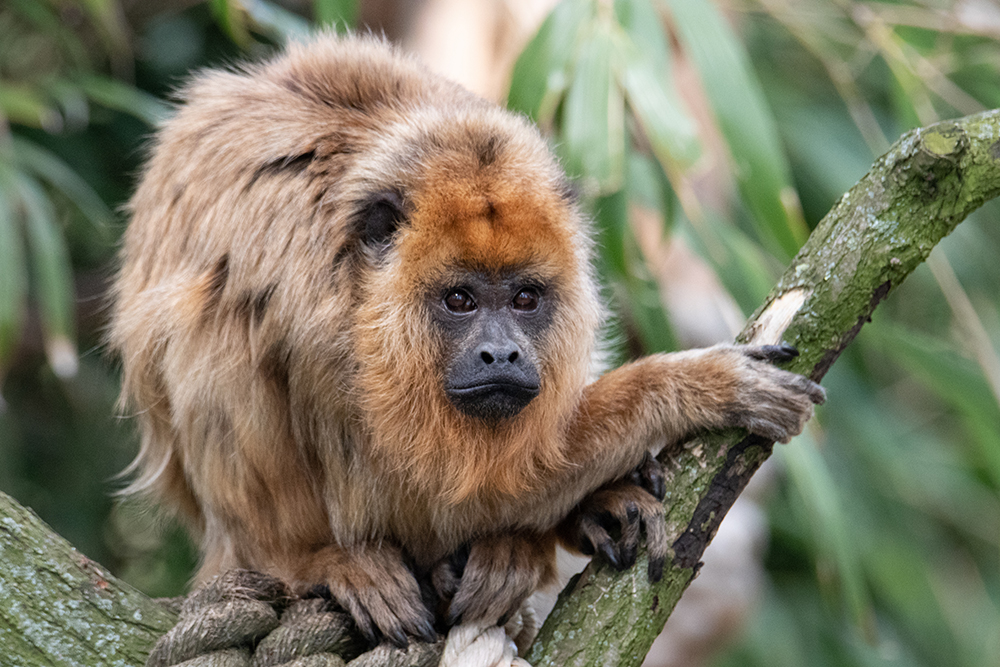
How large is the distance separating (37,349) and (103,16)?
2272mm

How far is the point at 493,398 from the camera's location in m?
2.42

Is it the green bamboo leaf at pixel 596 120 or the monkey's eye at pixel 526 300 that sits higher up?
the green bamboo leaf at pixel 596 120

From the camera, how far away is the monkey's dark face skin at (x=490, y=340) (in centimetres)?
240

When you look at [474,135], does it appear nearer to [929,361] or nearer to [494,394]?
[494,394]

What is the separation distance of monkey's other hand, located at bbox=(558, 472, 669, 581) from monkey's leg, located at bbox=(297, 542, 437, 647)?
45 centimetres

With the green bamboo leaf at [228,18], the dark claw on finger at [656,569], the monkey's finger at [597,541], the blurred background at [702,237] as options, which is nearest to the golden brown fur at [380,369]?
the monkey's finger at [597,541]

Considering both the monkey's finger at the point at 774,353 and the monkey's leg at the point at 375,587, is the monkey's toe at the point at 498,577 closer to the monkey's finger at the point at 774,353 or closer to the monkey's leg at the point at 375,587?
the monkey's leg at the point at 375,587

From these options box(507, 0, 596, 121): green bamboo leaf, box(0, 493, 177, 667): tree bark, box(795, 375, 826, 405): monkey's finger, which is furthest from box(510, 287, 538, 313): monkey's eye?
box(0, 493, 177, 667): tree bark

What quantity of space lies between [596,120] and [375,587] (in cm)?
169

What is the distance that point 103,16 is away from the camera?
423 centimetres

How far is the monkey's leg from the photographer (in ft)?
7.73

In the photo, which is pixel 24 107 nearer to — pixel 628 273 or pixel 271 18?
pixel 271 18

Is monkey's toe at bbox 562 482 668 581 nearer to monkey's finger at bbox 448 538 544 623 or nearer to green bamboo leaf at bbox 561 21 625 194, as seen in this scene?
monkey's finger at bbox 448 538 544 623

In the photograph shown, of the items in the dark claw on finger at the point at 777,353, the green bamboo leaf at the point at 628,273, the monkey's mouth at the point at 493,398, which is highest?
the green bamboo leaf at the point at 628,273
